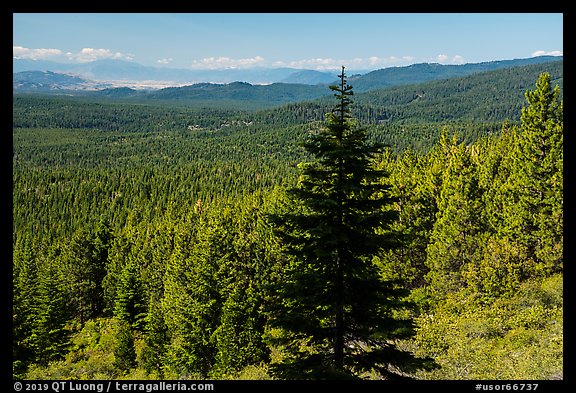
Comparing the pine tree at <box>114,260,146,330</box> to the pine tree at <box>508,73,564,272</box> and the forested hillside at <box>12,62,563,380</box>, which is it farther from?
the pine tree at <box>508,73,564,272</box>

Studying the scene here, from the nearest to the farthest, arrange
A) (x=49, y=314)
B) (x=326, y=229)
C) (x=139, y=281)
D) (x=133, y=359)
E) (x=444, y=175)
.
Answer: (x=326, y=229)
(x=444, y=175)
(x=133, y=359)
(x=49, y=314)
(x=139, y=281)

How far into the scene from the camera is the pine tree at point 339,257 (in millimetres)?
9320

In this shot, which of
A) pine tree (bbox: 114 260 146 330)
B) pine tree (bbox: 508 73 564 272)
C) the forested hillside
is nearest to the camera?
the forested hillside

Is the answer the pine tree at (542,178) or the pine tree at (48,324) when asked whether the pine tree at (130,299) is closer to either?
the pine tree at (48,324)

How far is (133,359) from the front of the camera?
118ft

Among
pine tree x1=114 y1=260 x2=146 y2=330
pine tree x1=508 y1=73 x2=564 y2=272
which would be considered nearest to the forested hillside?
pine tree x1=508 y1=73 x2=564 y2=272

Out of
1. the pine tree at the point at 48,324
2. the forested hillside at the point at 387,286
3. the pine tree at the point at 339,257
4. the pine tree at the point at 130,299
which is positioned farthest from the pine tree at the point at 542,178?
the pine tree at the point at 48,324

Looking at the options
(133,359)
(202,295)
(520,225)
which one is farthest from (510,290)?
(133,359)

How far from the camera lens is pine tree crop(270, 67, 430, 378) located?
30.6 feet

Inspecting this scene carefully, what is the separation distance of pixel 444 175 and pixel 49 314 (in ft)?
129

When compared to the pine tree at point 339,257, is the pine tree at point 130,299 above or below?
below
